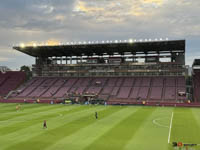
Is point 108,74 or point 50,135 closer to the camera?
point 50,135

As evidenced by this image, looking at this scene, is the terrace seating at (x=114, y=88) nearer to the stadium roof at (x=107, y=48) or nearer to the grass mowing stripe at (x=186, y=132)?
the stadium roof at (x=107, y=48)

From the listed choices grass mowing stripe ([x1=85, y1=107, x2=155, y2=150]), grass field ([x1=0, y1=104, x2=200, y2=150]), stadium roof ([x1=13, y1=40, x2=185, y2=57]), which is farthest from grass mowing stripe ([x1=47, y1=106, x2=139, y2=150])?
stadium roof ([x1=13, y1=40, x2=185, y2=57])

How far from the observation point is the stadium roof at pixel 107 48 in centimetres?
8319

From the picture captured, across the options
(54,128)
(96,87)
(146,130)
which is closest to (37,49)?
(96,87)

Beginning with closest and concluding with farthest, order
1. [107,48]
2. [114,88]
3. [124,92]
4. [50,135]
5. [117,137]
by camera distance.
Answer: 1. [117,137]
2. [50,135]
3. [124,92]
4. [114,88]
5. [107,48]

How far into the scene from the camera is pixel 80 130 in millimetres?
32562

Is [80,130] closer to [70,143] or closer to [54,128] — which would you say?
[54,128]

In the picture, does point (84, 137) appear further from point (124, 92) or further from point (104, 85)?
point (104, 85)

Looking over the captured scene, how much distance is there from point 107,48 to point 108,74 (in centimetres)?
1449

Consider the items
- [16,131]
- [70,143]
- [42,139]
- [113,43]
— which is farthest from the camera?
[113,43]

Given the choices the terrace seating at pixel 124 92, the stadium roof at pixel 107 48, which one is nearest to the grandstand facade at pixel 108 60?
the stadium roof at pixel 107 48

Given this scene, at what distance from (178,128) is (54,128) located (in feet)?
60.6

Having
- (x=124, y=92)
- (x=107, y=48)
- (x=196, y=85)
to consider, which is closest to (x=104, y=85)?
(x=124, y=92)

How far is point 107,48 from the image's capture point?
294ft
